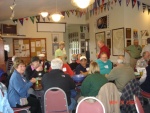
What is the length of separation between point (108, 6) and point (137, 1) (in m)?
1.18

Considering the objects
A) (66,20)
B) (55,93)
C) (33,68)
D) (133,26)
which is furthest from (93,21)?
(55,93)

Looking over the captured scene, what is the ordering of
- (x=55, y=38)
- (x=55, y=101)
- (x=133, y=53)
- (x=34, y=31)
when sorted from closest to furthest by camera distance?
1. (x=55, y=101)
2. (x=133, y=53)
3. (x=34, y=31)
4. (x=55, y=38)

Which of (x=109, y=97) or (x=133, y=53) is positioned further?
(x=133, y=53)

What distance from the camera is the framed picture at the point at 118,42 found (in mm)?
8023

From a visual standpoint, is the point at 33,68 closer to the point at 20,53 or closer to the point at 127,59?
the point at 127,59

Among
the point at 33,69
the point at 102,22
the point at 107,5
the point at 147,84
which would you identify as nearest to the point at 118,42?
→ the point at 102,22

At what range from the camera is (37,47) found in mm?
9719

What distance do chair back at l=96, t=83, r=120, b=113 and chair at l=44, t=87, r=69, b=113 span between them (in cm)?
52

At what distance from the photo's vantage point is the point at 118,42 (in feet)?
27.1

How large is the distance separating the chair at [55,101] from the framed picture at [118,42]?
211 inches

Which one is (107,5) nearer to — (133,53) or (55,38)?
(133,53)

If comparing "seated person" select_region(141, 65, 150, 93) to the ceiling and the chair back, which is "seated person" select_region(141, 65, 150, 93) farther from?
the ceiling

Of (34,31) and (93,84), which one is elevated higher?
(34,31)

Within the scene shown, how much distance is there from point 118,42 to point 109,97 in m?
5.33
